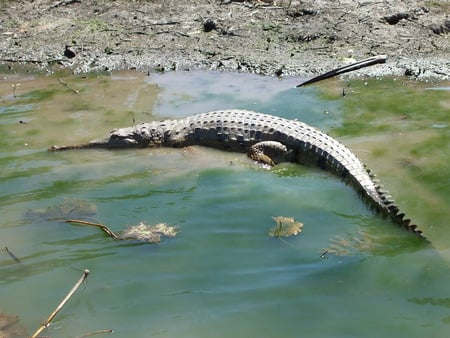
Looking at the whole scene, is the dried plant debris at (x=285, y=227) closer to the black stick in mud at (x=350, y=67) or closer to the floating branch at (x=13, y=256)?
the floating branch at (x=13, y=256)

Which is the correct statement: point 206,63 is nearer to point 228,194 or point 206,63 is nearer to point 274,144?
point 274,144

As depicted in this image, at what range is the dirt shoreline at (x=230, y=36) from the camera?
9219 mm

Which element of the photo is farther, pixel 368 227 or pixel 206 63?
pixel 206 63

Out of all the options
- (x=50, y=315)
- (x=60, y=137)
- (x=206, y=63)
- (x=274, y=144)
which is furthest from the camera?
(x=206, y=63)

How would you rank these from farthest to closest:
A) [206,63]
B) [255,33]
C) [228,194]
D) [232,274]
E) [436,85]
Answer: [255,33] → [206,63] → [436,85] → [228,194] → [232,274]

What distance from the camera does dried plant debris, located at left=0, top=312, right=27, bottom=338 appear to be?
396 centimetres

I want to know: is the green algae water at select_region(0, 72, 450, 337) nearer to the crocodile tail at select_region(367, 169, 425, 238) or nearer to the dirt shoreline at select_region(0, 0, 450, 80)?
the crocodile tail at select_region(367, 169, 425, 238)

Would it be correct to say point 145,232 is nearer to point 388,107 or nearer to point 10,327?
point 10,327

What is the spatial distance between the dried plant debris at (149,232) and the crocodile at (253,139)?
68.0 inches

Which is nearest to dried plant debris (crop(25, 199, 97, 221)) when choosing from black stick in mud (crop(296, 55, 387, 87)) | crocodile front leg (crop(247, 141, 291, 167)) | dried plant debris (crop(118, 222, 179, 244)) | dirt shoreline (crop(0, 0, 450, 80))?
dried plant debris (crop(118, 222, 179, 244))

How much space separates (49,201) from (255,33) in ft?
18.5

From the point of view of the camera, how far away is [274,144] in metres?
6.49

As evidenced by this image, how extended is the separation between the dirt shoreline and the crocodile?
2355 millimetres

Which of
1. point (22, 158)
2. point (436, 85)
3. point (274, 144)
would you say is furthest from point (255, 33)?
point (22, 158)
